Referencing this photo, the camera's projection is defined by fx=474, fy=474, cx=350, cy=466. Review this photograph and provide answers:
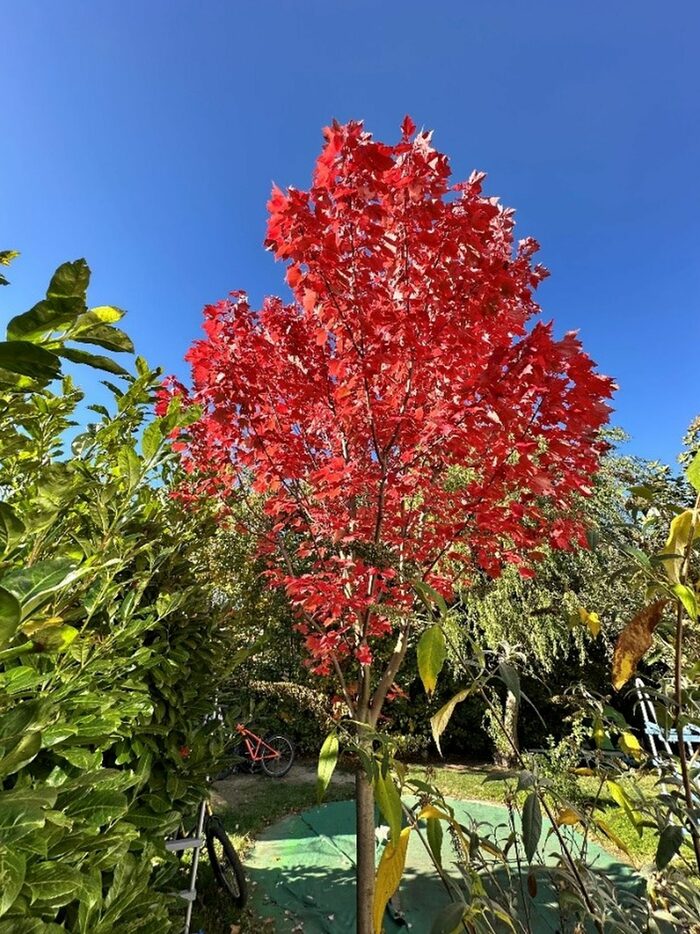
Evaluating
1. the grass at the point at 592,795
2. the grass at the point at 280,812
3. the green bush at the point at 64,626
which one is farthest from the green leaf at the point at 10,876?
the grass at the point at 592,795

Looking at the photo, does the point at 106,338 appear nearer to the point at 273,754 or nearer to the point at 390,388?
the point at 390,388

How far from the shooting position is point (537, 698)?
849 centimetres

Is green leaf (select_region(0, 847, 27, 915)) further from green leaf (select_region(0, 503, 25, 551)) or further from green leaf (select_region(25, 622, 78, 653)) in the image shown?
green leaf (select_region(0, 503, 25, 551))

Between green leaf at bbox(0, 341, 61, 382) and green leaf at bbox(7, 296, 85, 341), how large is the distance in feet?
0.24

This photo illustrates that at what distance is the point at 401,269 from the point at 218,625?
6.36 ft

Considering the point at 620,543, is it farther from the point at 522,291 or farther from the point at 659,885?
the point at 522,291

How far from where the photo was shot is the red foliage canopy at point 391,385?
2.09 meters

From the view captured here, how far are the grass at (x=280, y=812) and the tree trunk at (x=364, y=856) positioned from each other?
2.33 ft

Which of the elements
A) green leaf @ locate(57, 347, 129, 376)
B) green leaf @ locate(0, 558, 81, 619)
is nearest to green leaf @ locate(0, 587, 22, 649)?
green leaf @ locate(0, 558, 81, 619)

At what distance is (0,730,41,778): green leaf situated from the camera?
2.01 ft

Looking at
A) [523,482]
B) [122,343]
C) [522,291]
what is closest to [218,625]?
[523,482]

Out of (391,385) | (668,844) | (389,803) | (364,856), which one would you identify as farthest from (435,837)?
(364,856)

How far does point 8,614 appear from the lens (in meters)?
0.42

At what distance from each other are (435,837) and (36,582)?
777 mm
